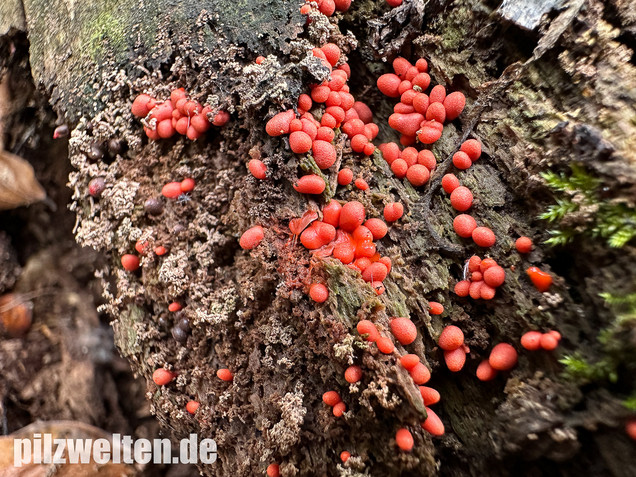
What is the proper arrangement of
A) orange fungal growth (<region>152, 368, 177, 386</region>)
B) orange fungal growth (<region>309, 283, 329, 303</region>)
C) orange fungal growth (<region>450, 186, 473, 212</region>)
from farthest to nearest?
orange fungal growth (<region>152, 368, 177, 386</region>), orange fungal growth (<region>450, 186, 473, 212</region>), orange fungal growth (<region>309, 283, 329, 303</region>)

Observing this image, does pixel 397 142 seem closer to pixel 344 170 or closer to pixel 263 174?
pixel 344 170

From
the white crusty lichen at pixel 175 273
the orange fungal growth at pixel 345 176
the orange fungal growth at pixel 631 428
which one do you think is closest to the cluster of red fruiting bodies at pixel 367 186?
the orange fungal growth at pixel 345 176

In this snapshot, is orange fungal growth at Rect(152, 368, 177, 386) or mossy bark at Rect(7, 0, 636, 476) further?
orange fungal growth at Rect(152, 368, 177, 386)

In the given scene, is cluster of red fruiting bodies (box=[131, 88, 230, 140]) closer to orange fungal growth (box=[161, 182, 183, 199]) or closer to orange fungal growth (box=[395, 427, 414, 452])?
orange fungal growth (box=[161, 182, 183, 199])

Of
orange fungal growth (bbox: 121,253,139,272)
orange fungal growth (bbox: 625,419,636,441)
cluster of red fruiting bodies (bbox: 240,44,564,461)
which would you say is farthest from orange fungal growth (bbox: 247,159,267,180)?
orange fungal growth (bbox: 625,419,636,441)

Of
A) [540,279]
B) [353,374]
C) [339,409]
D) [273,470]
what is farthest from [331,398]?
[540,279]

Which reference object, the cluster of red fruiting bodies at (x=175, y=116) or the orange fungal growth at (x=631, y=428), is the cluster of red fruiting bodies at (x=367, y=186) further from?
the orange fungal growth at (x=631, y=428)

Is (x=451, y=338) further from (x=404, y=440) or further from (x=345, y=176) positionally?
(x=345, y=176)

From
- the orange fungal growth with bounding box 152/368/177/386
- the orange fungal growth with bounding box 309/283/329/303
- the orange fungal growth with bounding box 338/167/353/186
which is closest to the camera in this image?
the orange fungal growth with bounding box 309/283/329/303
